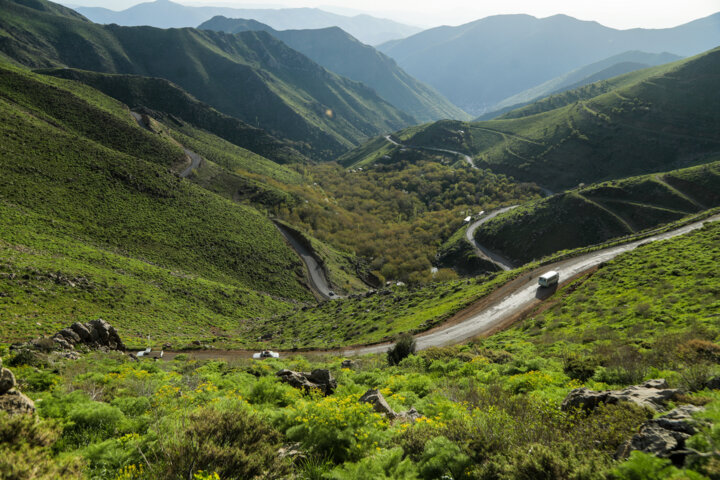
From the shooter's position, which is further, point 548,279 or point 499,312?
point 548,279

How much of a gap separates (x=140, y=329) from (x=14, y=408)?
31587mm

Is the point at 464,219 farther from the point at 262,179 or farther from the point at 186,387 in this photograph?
the point at 186,387

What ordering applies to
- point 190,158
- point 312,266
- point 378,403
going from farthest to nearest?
point 190,158, point 312,266, point 378,403

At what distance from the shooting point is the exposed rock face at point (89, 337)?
2071 centimetres

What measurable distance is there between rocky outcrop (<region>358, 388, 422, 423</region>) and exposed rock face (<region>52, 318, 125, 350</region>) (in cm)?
2080

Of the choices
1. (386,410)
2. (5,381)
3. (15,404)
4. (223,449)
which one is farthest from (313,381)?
(5,381)

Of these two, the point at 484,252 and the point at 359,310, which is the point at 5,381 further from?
the point at 484,252

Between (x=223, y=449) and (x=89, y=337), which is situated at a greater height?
(x=223, y=449)

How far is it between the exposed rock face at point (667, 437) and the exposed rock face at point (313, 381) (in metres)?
9.65

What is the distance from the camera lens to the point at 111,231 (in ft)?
185

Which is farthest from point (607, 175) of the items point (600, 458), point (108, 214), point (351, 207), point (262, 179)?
point (108, 214)

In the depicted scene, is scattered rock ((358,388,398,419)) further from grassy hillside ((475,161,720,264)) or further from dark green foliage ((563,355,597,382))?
grassy hillside ((475,161,720,264))

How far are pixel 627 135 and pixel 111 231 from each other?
154m

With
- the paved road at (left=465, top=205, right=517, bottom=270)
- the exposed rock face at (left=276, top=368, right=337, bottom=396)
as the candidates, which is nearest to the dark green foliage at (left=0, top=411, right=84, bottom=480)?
the exposed rock face at (left=276, top=368, right=337, bottom=396)
